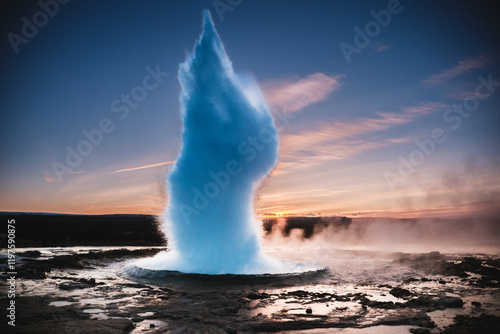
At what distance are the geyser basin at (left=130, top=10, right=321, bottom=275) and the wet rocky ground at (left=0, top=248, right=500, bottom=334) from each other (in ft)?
7.60

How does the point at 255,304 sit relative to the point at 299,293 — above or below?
above

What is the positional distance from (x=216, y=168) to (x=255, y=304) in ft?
21.2

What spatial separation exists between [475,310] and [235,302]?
5336 millimetres

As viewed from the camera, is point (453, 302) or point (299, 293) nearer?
point (453, 302)

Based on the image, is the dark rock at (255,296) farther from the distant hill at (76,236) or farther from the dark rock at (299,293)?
the distant hill at (76,236)

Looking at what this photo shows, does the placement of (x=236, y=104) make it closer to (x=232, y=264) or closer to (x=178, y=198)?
(x=178, y=198)

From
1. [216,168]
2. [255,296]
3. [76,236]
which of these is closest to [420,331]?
[255,296]

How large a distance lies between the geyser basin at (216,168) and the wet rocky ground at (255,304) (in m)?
2.32

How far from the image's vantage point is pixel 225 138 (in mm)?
13438

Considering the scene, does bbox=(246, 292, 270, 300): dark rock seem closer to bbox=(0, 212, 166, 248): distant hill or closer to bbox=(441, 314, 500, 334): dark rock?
bbox=(441, 314, 500, 334): dark rock

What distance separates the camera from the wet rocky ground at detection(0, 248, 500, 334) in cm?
618

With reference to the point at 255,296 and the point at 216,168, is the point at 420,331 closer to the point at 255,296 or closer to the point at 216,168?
the point at 255,296

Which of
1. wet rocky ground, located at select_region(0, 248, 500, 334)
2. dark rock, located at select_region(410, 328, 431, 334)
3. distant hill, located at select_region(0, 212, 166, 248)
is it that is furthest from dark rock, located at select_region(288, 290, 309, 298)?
distant hill, located at select_region(0, 212, 166, 248)

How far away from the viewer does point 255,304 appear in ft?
26.2
